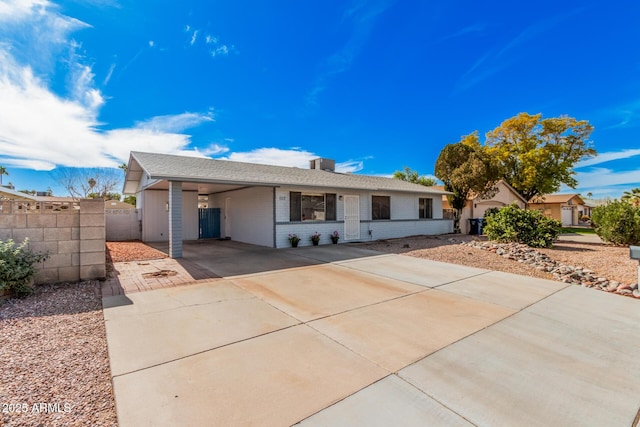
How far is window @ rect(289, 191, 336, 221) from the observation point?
11867 mm

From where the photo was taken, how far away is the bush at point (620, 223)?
12086mm

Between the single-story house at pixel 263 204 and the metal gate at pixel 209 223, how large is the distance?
0.05 metres

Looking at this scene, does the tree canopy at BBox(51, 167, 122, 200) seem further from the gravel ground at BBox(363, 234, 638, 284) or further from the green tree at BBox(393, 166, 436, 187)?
the green tree at BBox(393, 166, 436, 187)

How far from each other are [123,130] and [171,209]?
42.7 ft

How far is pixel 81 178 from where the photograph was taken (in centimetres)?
2869

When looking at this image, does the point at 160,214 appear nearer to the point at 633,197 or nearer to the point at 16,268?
the point at 16,268

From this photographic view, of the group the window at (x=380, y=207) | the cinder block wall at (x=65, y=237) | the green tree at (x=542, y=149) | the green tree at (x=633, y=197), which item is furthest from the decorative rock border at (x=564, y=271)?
→ the green tree at (x=542, y=149)

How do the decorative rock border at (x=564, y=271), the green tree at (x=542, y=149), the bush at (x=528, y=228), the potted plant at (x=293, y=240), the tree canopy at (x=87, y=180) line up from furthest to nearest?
the tree canopy at (x=87, y=180) → the green tree at (x=542, y=149) → the potted plant at (x=293, y=240) → the bush at (x=528, y=228) → the decorative rock border at (x=564, y=271)

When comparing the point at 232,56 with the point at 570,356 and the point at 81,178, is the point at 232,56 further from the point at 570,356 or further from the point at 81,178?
the point at 81,178

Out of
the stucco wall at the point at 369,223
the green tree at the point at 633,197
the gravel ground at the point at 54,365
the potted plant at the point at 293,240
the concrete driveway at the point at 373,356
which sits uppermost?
the green tree at the point at 633,197

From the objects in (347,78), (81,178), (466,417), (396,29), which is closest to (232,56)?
(347,78)

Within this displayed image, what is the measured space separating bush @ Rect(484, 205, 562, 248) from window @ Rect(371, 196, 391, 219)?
206 inches

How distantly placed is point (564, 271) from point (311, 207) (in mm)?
8542

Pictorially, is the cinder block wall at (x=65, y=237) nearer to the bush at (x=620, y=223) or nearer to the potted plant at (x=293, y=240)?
the potted plant at (x=293, y=240)
